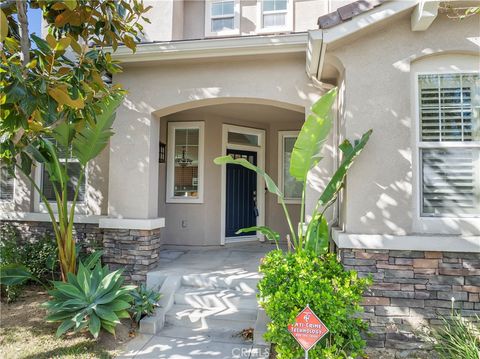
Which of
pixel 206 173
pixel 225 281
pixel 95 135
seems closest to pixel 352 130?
pixel 225 281

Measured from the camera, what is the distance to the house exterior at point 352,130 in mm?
4371

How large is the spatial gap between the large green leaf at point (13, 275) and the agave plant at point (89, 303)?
123 centimetres

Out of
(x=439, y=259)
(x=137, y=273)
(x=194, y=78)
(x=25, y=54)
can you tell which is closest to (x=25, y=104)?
(x=25, y=54)

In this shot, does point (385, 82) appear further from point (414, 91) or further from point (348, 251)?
point (348, 251)

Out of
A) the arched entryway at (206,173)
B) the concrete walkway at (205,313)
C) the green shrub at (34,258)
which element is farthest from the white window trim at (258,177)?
the green shrub at (34,258)

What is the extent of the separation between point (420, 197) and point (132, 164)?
4.93m

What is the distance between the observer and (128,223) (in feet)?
19.9

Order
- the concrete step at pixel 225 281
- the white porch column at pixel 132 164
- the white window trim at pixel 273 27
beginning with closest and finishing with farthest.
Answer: the concrete step at pixel 225 281 < the white porch column at pixel 132 164 < the white window trim at pixel 273 27

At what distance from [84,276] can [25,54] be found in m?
3.02

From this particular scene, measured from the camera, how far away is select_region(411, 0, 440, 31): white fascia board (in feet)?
13.8

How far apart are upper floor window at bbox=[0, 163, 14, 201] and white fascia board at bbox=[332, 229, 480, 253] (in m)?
7.61

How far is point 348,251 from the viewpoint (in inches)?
177

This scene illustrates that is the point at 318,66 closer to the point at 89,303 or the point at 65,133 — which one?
the point at 65,133

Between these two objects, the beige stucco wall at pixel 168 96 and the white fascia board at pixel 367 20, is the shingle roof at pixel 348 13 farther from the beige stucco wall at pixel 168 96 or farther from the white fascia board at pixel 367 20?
the beige stucco wall at pixel 168 96
